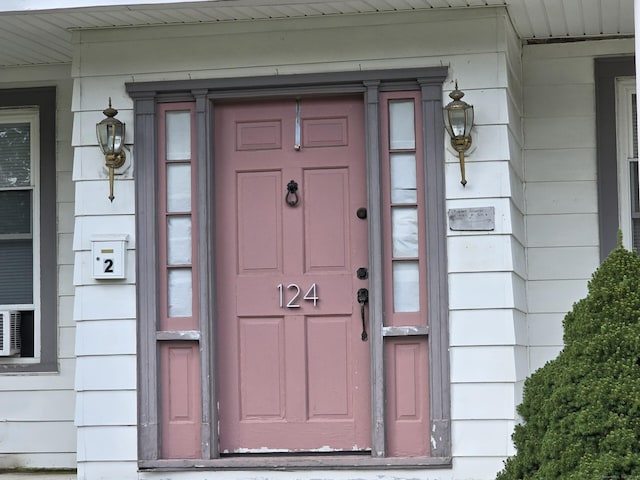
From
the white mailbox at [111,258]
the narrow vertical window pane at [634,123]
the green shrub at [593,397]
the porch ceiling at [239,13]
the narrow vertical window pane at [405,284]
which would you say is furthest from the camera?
the narrow vertical window pane at [634,123]

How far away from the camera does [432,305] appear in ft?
20.8

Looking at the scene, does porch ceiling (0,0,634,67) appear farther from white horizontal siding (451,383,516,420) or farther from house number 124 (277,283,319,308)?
white horizontal siding (451,383,516,420)

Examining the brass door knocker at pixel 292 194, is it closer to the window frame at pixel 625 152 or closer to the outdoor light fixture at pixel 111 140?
the outdoor light fixture at pixel 111 140

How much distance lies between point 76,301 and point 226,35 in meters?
1.79

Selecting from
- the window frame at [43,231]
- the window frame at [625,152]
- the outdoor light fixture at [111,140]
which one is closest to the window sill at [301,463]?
the window frame at [43,231]

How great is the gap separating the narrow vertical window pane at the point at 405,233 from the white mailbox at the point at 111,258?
1.56 m

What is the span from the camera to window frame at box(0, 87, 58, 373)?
7.42 m

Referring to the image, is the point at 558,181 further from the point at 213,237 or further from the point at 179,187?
the point at 179,187

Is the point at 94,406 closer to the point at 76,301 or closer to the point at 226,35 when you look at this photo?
the point at 76,301

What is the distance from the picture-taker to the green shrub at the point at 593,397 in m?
4.36

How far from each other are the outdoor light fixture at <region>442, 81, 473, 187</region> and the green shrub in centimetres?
166

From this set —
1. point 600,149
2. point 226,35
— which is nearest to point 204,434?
point 226,35

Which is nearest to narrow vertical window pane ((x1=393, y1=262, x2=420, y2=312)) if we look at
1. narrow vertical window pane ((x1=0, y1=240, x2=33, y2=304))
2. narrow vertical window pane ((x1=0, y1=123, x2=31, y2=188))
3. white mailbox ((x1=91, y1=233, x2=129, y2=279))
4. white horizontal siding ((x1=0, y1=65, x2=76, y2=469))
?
white mailbox ((x1=91, y1=233, x2=129, y2=279))

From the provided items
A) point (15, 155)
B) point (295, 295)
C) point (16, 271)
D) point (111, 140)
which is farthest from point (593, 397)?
point (15, 155)
